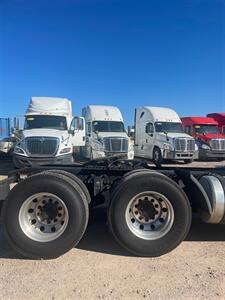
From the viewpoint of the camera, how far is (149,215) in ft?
13.8

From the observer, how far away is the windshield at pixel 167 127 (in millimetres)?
17188

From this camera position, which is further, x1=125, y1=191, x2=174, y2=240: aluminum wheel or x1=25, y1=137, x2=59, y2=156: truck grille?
x1=25, y1=137, x2=59, y2=156: truck grille

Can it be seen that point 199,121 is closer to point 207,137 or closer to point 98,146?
point 207,137

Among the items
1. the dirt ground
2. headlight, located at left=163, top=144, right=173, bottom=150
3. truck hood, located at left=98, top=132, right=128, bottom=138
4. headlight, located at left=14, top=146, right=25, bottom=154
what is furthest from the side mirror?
the dirt ground

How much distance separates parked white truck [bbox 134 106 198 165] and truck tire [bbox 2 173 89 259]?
454 inches

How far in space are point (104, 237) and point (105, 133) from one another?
11.3 metres

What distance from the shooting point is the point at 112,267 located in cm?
370

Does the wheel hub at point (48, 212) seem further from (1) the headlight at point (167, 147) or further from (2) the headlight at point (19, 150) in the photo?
(1) the headlight at point (167, 147)

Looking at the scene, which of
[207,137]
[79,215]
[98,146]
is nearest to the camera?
[79,215]

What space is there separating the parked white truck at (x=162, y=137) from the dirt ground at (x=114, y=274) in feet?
37.0

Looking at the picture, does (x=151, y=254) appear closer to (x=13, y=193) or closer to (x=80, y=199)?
(x=80, y=199)

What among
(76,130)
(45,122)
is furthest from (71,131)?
(45,122)

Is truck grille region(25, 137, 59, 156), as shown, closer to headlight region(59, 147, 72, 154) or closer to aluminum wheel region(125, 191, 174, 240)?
headlight region(59, 147, 72, 154)

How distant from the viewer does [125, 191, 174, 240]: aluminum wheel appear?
4086mm
